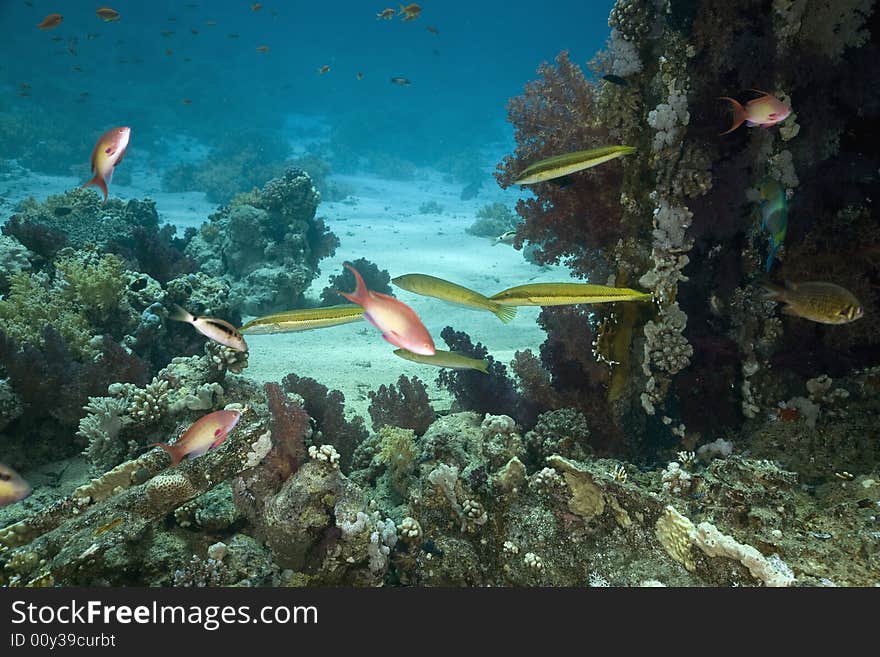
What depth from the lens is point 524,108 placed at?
17.3 ft

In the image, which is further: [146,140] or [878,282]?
[146,140]

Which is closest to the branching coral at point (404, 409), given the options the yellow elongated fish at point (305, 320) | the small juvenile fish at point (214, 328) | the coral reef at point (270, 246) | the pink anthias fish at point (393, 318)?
the yellow elongated fish at point (305, 320)

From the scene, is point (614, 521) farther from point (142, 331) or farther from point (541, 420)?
point (142, 331)

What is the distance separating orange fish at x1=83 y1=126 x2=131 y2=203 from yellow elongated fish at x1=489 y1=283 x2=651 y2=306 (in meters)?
3.02

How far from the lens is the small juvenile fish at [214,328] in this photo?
8.94ft

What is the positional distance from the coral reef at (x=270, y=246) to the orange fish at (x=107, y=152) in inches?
305

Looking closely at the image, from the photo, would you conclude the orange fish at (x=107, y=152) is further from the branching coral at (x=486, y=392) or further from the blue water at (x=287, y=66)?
the blue water at (x=287, y=66)

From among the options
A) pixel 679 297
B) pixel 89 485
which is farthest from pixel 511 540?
pixel 89 485

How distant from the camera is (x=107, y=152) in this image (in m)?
3.35

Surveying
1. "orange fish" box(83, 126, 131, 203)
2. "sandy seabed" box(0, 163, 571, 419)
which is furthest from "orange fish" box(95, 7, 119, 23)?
"orange fish" box(83, 126, 131, 203)

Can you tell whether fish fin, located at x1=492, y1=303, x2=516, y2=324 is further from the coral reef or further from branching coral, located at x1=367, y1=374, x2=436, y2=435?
the coral reef

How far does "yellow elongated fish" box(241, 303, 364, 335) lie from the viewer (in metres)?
2.83

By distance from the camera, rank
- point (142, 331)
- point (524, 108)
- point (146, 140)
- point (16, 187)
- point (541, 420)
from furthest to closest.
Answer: point (146, 140) → point (16, 187) → point (142, 331) → point (524, 108) → point (541, 420)

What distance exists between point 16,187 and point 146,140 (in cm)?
1694
